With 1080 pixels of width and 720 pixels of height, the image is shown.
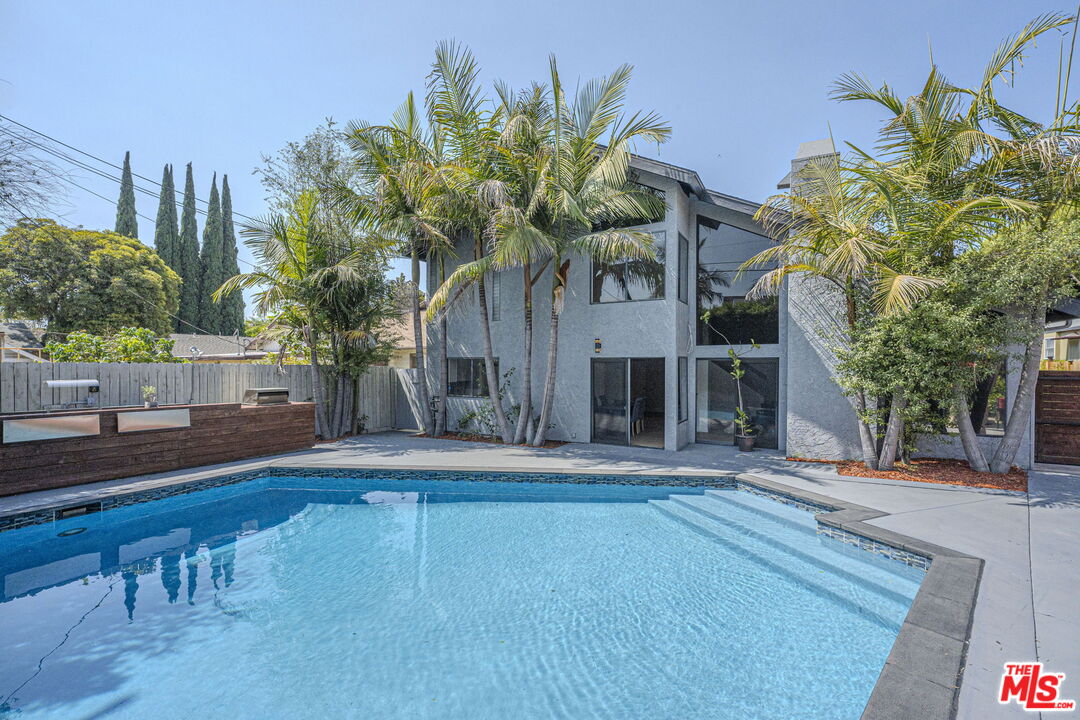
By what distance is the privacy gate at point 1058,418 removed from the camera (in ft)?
26.3

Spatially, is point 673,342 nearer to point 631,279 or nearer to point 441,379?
point 631,279

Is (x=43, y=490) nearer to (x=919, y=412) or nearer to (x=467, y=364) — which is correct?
(x=467, y=364)

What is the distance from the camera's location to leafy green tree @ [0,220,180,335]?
65.5 feet

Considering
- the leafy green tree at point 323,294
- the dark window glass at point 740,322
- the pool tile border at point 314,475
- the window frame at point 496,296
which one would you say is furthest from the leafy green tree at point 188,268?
the dark window glass at point 740,322

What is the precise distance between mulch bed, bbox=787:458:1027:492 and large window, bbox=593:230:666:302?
4605mm

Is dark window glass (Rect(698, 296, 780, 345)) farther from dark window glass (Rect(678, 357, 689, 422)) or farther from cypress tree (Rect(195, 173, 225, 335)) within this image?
cypress tree (Rect(195, 173, 225, 335))

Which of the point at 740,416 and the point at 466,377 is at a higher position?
the point at 466,377

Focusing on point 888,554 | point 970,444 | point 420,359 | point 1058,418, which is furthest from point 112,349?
point 1058,418

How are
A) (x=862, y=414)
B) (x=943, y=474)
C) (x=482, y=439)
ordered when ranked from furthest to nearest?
(x=482, y=439) → (x=862, y=414) → (x=943, y=474)

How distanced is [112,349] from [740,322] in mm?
13000

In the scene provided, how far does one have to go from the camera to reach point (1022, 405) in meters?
7.13

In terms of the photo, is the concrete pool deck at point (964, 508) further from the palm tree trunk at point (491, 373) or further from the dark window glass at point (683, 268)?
the dark window glass at point (683, 268)

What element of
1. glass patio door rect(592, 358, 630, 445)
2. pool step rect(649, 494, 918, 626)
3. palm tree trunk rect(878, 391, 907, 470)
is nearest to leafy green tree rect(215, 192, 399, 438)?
glass patio door rect(592, 358, 630, 445)

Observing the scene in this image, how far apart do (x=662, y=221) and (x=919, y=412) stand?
216 inches
